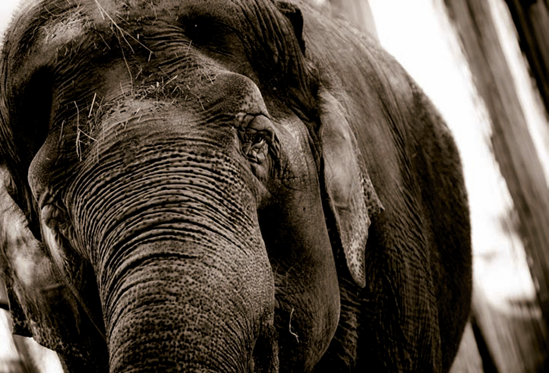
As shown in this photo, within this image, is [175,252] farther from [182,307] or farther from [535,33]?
[535,33]

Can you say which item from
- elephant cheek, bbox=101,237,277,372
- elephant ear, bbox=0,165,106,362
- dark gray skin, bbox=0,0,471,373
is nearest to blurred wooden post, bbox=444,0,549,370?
dark gray skin, bbox=0,0,471,373

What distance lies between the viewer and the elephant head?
7.88 ft

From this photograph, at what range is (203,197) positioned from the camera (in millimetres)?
2564

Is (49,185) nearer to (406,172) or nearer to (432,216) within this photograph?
(406,172)

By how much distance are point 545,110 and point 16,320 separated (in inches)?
170

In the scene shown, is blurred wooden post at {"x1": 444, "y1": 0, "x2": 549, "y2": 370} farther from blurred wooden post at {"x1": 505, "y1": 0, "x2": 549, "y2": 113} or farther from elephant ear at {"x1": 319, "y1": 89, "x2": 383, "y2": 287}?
elephant ear at {"x1": 319, "y1": 89, "x2": 383, "y2": 287}

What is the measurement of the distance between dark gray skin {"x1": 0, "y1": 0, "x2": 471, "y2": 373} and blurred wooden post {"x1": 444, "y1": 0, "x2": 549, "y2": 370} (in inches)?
111

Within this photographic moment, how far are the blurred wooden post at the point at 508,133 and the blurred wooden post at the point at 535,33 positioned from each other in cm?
37

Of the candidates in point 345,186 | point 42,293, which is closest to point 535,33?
point 345,186

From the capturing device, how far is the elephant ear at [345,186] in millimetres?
3209

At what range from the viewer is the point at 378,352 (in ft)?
12.4

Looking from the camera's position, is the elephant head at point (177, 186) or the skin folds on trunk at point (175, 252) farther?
the elephant head at point (177, 186)

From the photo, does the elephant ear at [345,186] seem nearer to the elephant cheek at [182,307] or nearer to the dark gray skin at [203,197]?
the dark gray skin at [203,197]

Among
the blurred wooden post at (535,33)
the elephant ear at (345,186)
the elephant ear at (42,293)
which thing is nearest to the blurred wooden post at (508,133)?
the blurred wooden post at (535,33)
